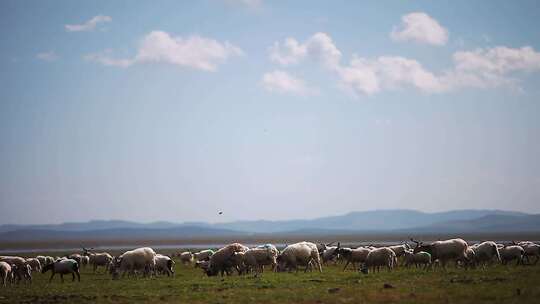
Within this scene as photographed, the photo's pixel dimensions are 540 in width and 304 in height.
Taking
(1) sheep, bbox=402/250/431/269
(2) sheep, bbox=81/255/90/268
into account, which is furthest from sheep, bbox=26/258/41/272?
(1) sheep, bbox=402/250/431/269

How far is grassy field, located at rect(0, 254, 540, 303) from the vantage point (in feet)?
67.8

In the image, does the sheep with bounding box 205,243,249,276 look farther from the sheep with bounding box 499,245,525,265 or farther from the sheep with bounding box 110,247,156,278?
the sheep with bounding box 499,245,525,265

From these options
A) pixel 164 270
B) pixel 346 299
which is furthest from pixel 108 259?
pixel 346 299

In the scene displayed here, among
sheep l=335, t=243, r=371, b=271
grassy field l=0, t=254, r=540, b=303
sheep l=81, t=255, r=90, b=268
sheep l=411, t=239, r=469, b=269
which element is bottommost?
sheep l=81, t=255, r=90, b=268

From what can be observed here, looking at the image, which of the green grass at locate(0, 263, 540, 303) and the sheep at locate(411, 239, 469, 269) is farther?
the sheep at locate(411, 239, 469, 269)

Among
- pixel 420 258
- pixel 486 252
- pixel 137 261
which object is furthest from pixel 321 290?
pixel 137 261

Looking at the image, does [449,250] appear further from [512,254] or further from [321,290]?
[321,290]

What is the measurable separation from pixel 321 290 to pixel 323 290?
0.32ft

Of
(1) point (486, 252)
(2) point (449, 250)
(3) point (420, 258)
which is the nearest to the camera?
(2) point (449, 250)

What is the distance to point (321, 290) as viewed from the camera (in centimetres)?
2375

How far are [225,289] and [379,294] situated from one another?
24.8ft

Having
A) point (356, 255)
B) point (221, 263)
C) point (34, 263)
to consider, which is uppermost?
point (356, 255)

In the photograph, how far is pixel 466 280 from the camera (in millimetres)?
25125

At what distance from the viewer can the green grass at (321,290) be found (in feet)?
67.8
